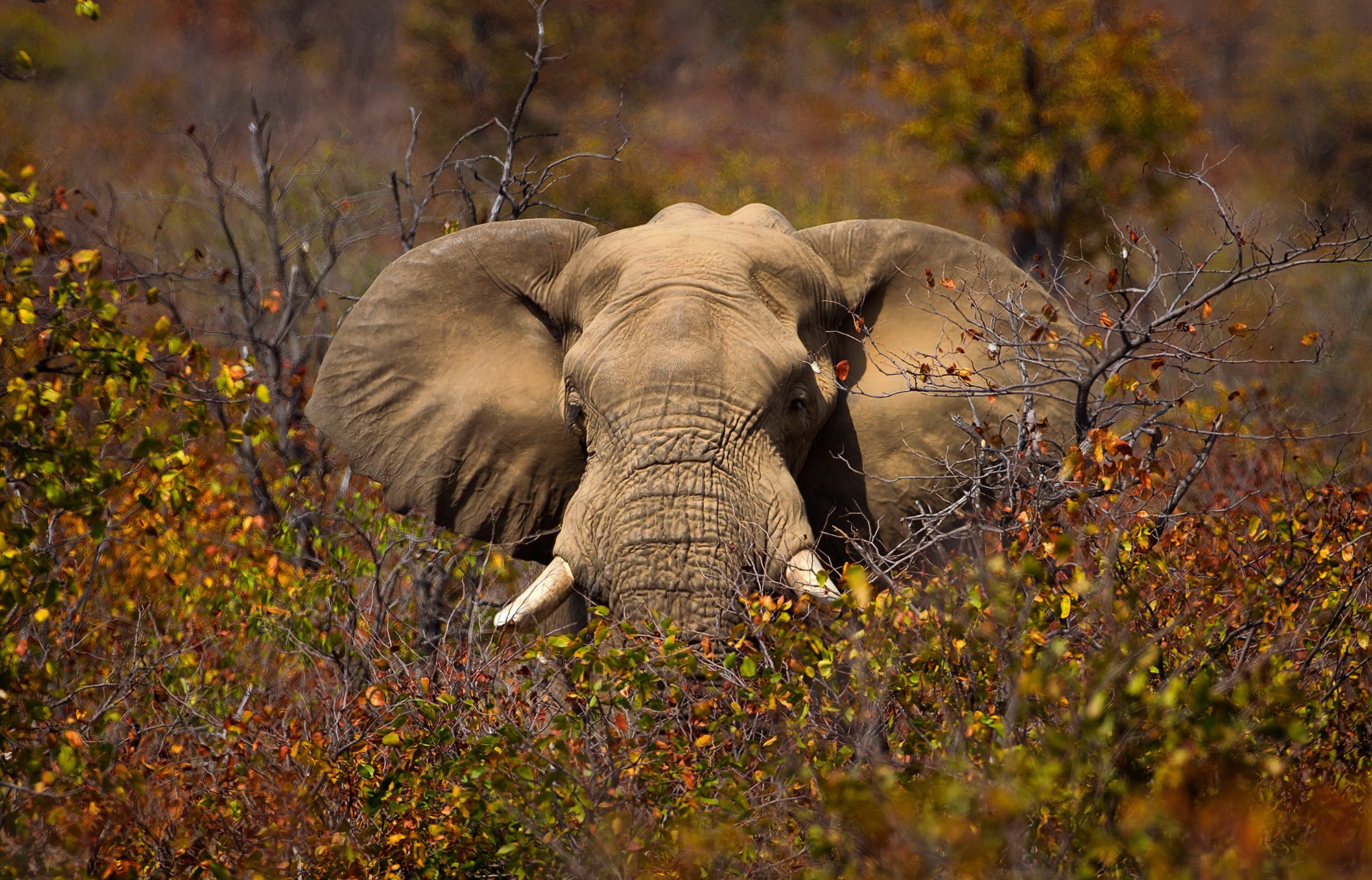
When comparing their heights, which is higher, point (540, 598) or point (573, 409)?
point (573, 409)

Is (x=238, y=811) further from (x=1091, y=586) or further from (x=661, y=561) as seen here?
(x=1091, y=586)

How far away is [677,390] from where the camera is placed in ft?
17.5

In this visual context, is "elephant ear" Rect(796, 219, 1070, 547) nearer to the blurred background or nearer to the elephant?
the elephant

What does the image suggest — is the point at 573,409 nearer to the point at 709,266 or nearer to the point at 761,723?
the point at 709,266

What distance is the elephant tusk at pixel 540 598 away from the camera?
17.5ft

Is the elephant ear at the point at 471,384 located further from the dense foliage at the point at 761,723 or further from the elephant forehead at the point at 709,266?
the dense foliage at the point at 761,723

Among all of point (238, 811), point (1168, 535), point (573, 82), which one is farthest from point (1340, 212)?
point (238, 811)

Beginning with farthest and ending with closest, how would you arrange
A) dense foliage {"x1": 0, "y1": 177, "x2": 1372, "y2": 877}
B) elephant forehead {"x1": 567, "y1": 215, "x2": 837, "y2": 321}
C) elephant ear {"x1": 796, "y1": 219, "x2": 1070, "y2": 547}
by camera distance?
elephant ear {"x1": 796, "y1": 219, "x2": 1070, "y2": 547} → elephant forehead {"x1": 567, "y1": 215, "x2": 837, "y2": 321} → dense foliage {"x1": 0, "y1": 177, "x2": 1372, "y2": 877}

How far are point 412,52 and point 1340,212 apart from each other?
17.3 metres

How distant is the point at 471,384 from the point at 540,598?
137 cm

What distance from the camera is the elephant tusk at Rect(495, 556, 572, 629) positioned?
17.5ft

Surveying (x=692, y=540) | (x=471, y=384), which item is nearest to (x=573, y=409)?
(x=471, y=384)

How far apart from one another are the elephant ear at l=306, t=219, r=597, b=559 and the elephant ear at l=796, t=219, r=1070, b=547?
1173 mm

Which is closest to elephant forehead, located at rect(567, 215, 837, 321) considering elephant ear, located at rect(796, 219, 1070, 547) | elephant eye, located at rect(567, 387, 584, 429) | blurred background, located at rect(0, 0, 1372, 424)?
elephant ear, located at rect(796, 219, 1070, 547)
